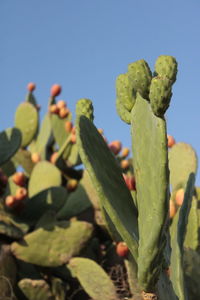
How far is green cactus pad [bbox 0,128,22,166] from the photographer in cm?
310

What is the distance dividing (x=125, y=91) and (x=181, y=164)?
150 centimetres

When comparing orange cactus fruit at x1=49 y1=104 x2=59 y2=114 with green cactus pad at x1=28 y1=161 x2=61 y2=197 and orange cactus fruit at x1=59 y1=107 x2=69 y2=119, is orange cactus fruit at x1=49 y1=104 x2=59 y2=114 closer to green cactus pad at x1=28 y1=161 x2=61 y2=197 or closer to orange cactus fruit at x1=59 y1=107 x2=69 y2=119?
orange cactus fruit at x1=59 y1=107 x2=69 y2=119

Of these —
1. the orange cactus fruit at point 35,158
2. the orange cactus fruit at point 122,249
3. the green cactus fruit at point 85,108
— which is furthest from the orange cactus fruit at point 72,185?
the green cactus fruit at point 85,108

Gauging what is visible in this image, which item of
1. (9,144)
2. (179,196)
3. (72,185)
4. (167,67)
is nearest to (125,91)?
(167,67)

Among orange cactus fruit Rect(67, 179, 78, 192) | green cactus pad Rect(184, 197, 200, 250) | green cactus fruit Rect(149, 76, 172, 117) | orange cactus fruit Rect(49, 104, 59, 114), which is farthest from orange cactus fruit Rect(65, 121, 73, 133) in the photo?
green cactus fruit Rect(149, 76, 172, 117)

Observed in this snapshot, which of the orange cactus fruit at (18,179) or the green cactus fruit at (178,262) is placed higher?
the orange cactus fruit at (18,179)

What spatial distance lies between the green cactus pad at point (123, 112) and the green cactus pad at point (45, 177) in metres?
1.93

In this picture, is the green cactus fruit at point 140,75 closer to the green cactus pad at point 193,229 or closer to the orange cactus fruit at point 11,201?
the green cactus pad at point 193,229

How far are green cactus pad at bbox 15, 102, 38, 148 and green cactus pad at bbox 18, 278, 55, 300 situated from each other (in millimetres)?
1242

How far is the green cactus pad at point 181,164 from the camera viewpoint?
9.23ft

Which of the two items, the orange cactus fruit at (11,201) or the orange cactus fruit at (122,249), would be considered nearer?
the orange cactus fruit at (122,249)

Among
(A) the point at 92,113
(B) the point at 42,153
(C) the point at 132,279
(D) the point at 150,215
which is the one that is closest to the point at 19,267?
(C) the point at 132,279

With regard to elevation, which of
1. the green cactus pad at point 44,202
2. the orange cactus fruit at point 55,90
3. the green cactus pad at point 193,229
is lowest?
the green cactus pad at point 193,229

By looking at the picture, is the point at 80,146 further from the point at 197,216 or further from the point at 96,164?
the point at 197,216
